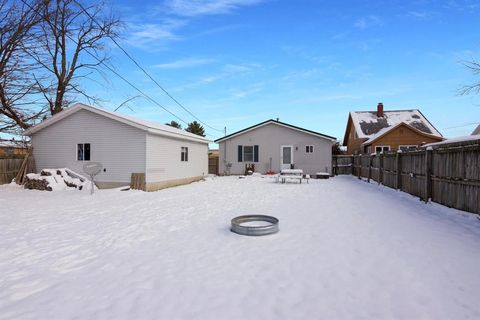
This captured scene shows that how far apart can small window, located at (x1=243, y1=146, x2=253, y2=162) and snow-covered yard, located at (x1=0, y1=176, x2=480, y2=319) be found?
16023 mm

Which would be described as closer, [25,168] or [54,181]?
[54,181]

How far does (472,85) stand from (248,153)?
14.7m

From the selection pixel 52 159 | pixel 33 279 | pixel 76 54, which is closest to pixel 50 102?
pixel 76 54

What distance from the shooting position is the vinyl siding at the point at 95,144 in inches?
516

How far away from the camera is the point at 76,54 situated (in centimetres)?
2183

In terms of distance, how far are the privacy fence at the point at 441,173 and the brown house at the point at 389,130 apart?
10.7 meters

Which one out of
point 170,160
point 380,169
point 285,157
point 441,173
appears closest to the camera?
point 441,173

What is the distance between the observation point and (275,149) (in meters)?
23.0

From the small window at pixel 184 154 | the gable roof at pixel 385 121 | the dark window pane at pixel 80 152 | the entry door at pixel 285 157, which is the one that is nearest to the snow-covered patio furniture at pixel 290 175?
the entry door at pixel 285 157

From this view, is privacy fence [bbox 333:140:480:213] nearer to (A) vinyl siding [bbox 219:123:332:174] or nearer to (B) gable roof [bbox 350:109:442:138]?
(A) vinyl siding [bbox 219:123:332:174]

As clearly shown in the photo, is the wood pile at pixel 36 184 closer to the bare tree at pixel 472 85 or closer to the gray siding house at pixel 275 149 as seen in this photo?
the gray siding house at pixel 275 149

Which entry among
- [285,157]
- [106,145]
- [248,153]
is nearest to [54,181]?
[106,145]

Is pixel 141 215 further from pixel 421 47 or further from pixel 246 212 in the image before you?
pixel 421 47

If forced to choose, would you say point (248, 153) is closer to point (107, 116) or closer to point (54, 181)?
point (107, 116)
